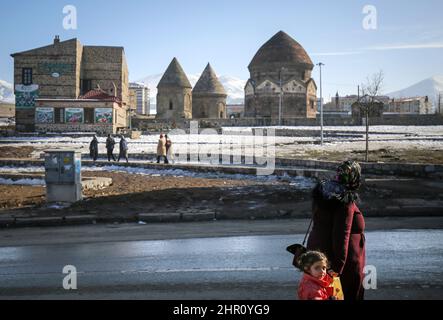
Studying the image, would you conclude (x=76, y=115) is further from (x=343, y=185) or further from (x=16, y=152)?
(x=343, y=185)

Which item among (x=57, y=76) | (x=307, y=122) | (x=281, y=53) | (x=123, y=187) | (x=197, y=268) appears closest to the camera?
(x=197, y=268)

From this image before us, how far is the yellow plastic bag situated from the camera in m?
3.84

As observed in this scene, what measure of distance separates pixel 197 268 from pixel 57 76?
50.8m

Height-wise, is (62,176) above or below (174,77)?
below

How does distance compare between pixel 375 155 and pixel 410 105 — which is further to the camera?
pixel 410 105

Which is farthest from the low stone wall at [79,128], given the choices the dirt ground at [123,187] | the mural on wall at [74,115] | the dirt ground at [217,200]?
the dirt ground at [217,200]

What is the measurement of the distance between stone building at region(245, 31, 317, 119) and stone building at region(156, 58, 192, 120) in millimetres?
10027

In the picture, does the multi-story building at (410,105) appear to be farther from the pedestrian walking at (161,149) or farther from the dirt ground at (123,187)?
the dirt ground at (123,187)

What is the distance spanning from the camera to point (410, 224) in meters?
10.1

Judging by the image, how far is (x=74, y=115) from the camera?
48656 millimetres

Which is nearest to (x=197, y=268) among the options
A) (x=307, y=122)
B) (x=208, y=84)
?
(x=307, y=122)

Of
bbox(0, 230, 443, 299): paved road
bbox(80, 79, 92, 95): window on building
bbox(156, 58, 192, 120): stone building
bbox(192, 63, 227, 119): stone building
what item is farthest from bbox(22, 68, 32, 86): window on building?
bbox(0, 230, 443, 299): paved road
